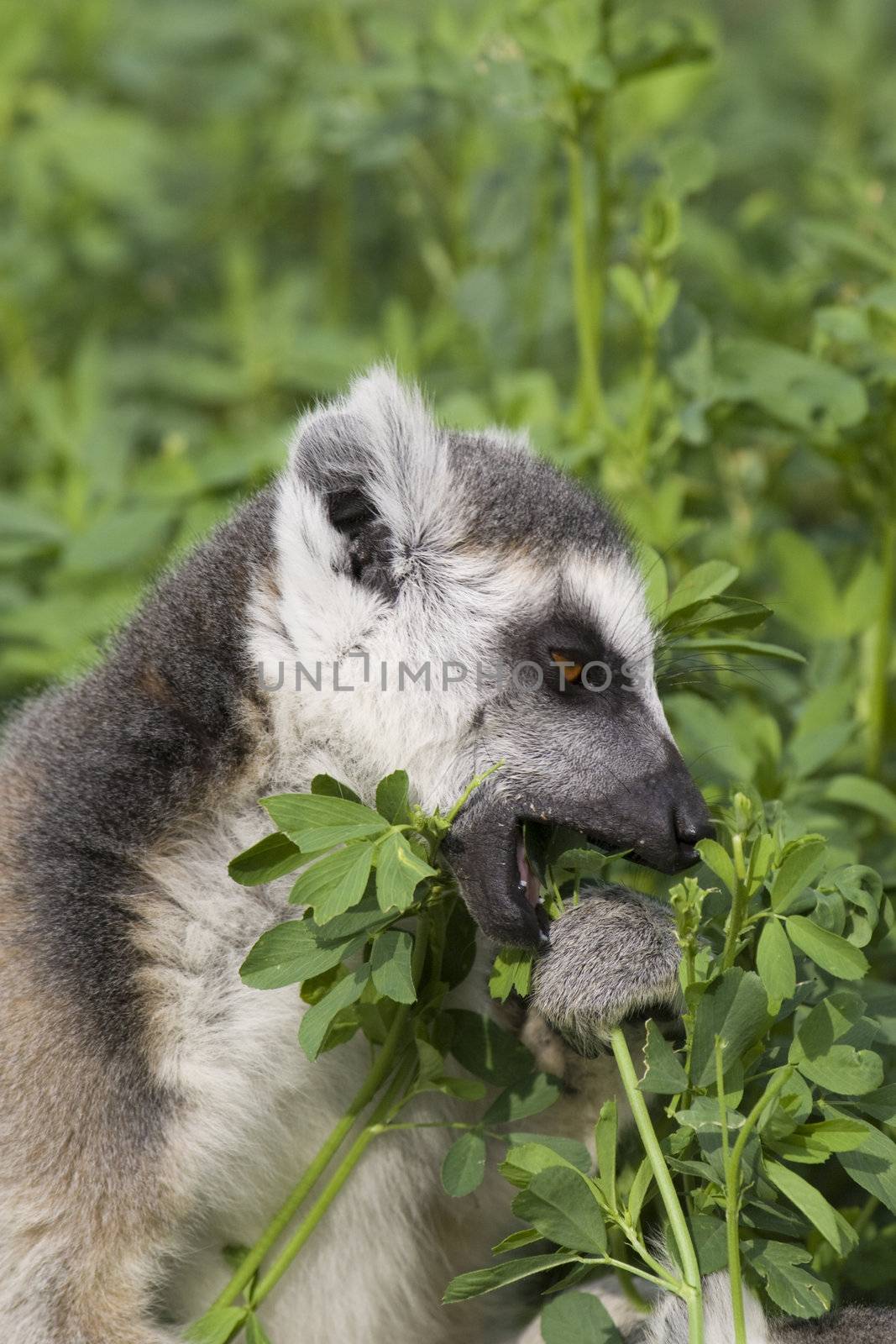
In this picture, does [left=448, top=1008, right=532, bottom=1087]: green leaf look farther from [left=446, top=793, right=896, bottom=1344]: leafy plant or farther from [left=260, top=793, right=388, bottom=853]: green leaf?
[left=260, top=793, right=388, bottom=853]: green leaf

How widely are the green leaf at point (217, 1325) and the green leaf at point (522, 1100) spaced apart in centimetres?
59

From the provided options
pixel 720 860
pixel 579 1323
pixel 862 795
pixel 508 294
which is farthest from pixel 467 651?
pixel 508 294

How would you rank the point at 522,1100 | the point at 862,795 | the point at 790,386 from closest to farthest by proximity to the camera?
the point at 522,1100 → the point at 862,795 → the point at 790,386

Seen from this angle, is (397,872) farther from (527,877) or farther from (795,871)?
(795,871)

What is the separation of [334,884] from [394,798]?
21 cm

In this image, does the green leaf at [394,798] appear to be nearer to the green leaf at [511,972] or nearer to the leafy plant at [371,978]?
the leafy plant at [371,978]

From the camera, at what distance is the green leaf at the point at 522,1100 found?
2.92 metres

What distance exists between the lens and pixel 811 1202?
2416mm

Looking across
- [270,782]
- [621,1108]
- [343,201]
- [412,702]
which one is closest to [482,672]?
[412,702]

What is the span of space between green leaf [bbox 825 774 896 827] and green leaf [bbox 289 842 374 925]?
1.43 meters

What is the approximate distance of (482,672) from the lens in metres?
3.04

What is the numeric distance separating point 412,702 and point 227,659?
43cm

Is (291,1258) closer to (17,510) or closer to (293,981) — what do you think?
(293,981)

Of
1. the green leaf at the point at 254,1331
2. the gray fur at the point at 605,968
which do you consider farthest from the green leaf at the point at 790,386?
the green leaf at the point at 254,1331
